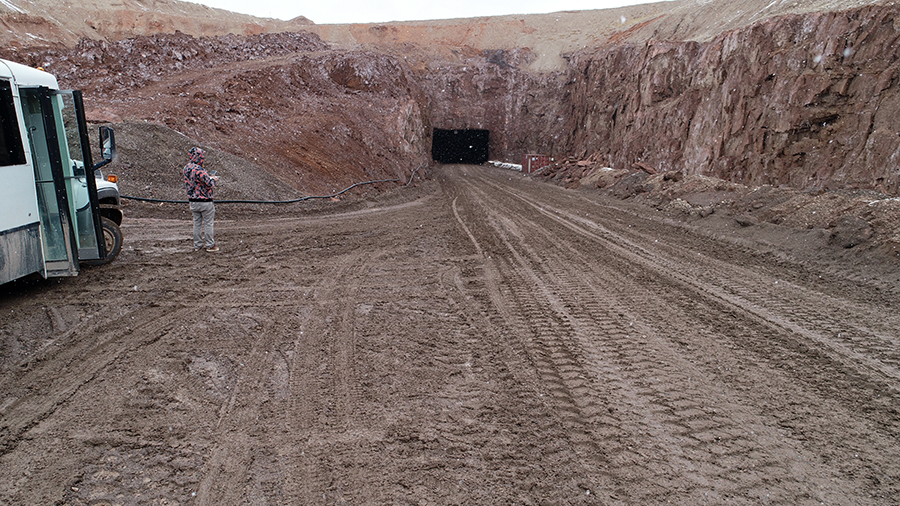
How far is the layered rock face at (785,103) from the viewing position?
Answer: 12633 millimetres

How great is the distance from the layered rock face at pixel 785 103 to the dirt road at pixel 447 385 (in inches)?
305

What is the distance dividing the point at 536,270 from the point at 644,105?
70.9 feet

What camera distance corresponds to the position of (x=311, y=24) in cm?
5809

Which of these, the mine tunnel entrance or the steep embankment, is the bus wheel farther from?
the mine tunnel entrance

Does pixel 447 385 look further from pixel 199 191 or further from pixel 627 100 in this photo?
pixel 627 100

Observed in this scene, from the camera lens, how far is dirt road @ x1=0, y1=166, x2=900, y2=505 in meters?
3.04

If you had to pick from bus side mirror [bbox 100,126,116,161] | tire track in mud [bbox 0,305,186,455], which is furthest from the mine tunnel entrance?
tire track in mud [bbox 0,305,186,455]

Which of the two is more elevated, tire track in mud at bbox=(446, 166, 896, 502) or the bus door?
the bus door

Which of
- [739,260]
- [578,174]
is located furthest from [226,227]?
[578,174]

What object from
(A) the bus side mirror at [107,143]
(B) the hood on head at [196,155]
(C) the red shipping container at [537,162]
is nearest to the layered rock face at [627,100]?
(C) the red shipping container at [537,162]

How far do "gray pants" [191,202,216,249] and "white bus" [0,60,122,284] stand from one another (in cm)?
162

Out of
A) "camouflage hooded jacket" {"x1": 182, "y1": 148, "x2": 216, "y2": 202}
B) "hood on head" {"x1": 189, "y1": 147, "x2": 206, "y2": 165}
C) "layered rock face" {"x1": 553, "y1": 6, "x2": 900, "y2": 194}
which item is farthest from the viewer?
"layered rock face" {"x1": 553, "y1": 6, "x2": 900, "y2": 194}

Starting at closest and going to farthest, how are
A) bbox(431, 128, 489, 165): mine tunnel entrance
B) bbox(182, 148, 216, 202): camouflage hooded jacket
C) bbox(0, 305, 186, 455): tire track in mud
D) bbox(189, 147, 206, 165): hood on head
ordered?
bbox(0, 305, 186, 455): tire track in mud < bbox(189, 147, 206, 165): hood on head < bbox(182, 148, 216, 202): camouflage hooded jacket < bbox(431, 128, 489, 165): mine tunnel entrance

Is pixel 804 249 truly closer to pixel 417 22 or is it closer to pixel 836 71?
pixel 836 71
